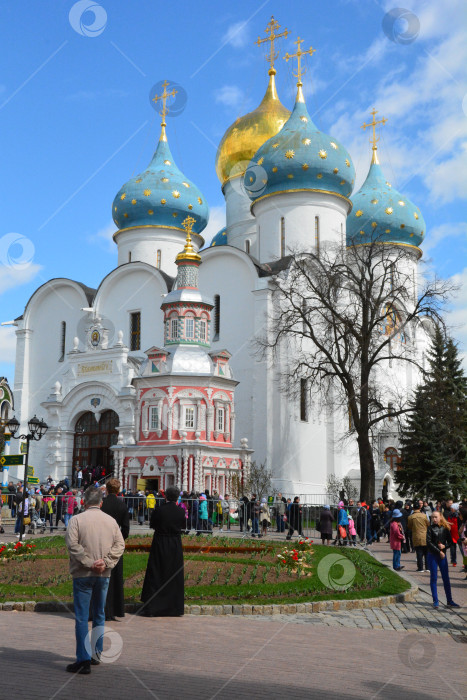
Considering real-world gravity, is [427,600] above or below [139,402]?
below

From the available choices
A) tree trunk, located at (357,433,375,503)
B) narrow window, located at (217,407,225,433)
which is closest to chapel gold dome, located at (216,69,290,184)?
narrow window, located at (217,407,225,433)

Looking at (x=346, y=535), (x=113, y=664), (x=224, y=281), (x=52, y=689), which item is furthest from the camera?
(x=224, y=281)

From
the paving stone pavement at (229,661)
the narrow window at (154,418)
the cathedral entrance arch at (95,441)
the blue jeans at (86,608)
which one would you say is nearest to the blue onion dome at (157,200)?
the cathedral entrance arch at (95,441)

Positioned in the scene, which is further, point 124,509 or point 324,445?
point 324,445

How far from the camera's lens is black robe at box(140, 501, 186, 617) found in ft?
28.7

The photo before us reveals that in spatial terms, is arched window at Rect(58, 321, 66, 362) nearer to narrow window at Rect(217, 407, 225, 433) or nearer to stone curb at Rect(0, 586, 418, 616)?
narrow window at Rect(217, 407, 225, 433)

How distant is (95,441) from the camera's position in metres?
35.0

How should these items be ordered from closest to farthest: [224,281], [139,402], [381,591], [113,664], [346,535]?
[113,664]
[381,591]
[346,535]
[139,402]
[224,281]

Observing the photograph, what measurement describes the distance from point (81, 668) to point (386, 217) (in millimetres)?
39894

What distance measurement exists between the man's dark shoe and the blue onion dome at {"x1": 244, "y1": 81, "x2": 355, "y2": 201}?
32.2 m

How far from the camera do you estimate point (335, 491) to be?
33.9 m

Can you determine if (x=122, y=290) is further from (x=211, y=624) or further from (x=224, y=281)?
(x=211, y=624)

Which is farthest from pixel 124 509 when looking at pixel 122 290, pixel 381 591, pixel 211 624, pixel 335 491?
pixel 122 290

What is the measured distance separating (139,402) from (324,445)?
910cm
